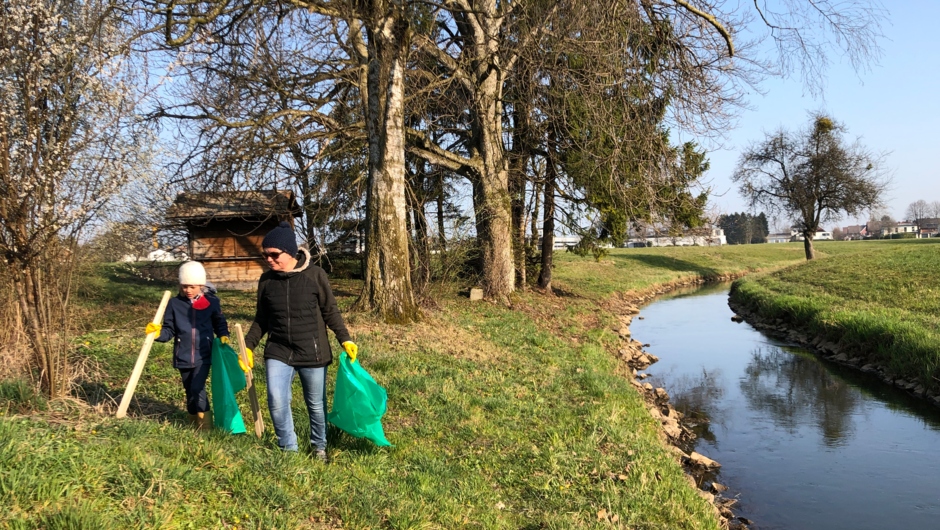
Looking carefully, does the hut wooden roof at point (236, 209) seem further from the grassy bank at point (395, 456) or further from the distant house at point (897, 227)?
the distant house at point (897, 227)

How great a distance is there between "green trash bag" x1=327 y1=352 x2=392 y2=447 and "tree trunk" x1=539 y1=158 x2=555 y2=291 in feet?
44.5

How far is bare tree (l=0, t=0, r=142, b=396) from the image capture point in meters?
4.75

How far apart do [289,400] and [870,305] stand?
17047mm

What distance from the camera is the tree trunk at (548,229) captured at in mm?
18359

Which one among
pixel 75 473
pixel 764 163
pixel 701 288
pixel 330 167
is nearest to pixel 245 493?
pixel 75 473

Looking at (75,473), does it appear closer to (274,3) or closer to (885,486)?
(885,486)

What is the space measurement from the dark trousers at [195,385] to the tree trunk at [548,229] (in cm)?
1376

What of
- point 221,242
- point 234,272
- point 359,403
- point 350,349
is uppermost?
point 221,242

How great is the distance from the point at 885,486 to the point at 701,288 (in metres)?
28.7

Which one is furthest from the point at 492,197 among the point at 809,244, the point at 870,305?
the point at 809,244

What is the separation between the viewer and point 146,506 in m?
3.46

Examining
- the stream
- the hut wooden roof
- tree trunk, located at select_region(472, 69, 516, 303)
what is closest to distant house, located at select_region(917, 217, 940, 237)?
the stream

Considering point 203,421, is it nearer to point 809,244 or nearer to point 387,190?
point 387,190

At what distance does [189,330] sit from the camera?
5461mm
